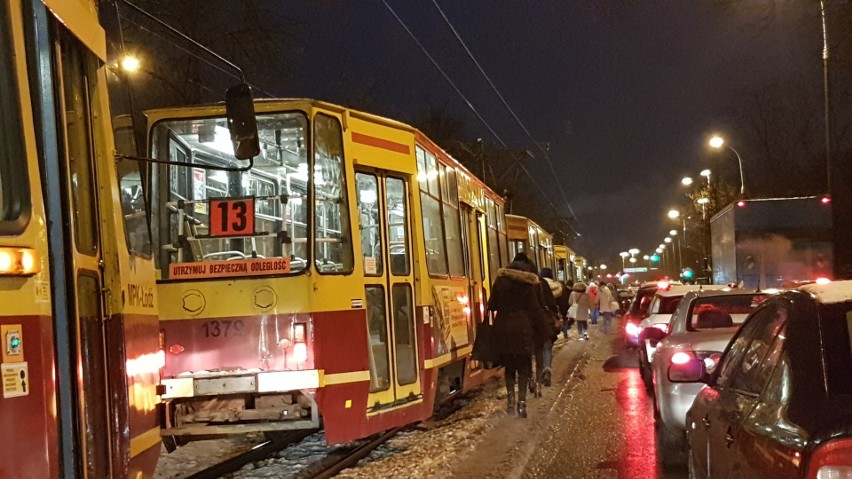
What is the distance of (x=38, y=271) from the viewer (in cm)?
340

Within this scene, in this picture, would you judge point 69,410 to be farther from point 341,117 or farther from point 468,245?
point 468,245

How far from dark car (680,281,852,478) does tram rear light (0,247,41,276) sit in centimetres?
286

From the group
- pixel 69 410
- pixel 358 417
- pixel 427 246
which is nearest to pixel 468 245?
pixel 427 246

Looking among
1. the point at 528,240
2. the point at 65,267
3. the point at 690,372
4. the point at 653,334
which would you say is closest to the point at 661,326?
the point at 653,334

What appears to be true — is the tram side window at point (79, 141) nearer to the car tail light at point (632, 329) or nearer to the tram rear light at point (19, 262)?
the tram rear light at point (19, 262)

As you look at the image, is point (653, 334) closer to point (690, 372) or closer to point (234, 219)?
point (234, 219)

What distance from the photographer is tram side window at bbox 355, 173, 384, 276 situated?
8.66 meters

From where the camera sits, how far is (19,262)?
329cm

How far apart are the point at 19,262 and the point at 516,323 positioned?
773cm

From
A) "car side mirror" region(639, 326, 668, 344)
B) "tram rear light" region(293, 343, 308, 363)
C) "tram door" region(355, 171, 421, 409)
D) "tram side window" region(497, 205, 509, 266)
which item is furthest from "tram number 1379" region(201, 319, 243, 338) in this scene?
"tram side window" region(497, 205, 509, 266)

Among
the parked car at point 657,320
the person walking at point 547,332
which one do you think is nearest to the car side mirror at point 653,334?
the parked car at point 657,320

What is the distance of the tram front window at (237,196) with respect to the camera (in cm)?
812

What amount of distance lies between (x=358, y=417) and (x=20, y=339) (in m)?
4.94

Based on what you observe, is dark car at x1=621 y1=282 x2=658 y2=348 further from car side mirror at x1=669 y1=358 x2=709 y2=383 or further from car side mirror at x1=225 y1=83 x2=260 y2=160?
car side mirror at x1=225 y1=83 x2=260 y2=160
